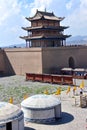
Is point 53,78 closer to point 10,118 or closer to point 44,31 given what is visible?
point 44,31

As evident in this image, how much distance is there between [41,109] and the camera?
20750 mm

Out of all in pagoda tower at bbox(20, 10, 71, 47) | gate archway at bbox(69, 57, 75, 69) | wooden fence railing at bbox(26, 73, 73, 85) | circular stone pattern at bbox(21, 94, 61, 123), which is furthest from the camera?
gate archway at bbox(69, 57, 75, 69)

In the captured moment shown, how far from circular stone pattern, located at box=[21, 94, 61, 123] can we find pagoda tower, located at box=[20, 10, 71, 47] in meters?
28.1

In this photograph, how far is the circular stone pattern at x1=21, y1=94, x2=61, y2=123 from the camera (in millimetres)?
20828

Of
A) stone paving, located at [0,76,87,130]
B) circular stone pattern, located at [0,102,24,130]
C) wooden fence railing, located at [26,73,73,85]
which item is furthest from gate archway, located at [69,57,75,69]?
circular stone pattern, located at [0,102,24,130]

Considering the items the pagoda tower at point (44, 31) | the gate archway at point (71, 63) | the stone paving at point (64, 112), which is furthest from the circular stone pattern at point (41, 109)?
the gate archway at point (71, 63)

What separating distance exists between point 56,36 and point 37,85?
15018 mm

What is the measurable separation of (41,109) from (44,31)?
100 ft

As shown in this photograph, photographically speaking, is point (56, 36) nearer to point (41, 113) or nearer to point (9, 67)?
point (9, 67)

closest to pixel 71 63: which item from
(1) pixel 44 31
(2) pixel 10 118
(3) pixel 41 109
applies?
(1) pixel 44 31

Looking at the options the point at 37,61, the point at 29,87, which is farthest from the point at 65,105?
the point at 37,61

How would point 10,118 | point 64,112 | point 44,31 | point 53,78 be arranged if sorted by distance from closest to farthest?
point 10,118 → point 64,112 → point 53,78 → point 44,31

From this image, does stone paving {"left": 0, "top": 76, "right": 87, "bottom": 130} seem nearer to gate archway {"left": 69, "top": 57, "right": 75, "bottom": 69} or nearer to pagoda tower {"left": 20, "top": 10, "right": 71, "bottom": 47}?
pagoda tower {"left": 20, "top": 10, "right": 71, "bottom": 47}

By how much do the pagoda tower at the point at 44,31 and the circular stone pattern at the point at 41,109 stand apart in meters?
28.1
